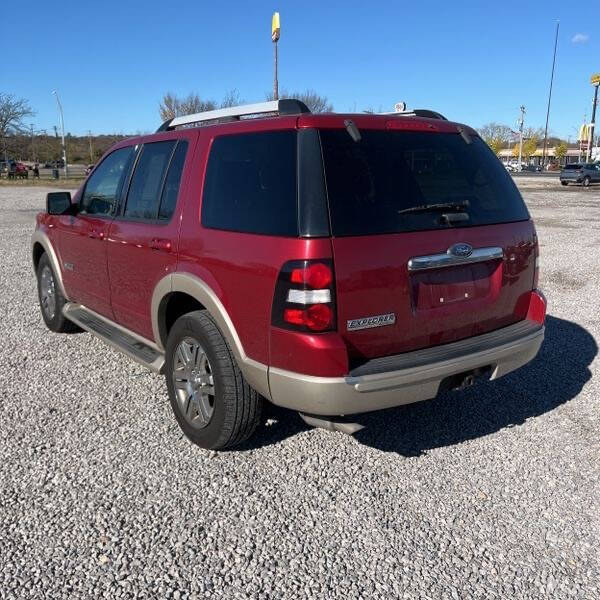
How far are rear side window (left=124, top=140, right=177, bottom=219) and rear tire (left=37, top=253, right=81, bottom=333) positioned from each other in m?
1.77

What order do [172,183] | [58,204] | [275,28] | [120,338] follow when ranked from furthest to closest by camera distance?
[275,28], [58,204], [120,338], [172,183]

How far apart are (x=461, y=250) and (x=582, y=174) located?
39.4m

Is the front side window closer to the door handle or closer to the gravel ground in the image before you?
the door handle

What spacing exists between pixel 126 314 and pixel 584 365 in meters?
3.76

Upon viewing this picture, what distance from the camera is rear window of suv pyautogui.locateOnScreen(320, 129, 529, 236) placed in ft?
9.15

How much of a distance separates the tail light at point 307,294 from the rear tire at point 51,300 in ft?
11.4

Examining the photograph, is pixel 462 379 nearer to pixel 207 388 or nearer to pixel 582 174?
pixel 207 388

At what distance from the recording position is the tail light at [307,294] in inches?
104

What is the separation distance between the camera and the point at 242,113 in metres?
3.57

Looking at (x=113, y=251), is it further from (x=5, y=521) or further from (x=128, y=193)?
(x=5, y=521)

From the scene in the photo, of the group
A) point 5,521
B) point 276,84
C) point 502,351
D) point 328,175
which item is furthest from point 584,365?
point 276,84

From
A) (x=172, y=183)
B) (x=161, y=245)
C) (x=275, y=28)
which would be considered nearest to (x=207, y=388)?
(x=161, y=245)

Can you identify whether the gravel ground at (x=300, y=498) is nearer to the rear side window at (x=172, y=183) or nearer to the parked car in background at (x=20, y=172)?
the rear side window at (x=172, y=183)

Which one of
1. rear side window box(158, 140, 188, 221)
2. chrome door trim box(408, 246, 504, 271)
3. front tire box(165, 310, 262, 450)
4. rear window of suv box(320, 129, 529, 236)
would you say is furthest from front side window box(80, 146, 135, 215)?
chrome door trim box(408, 246, 504, 271)
